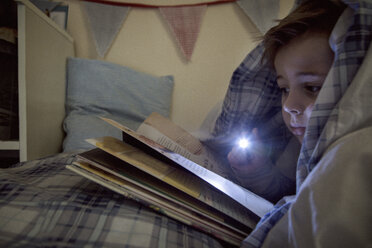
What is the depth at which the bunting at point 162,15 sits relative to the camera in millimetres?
1006

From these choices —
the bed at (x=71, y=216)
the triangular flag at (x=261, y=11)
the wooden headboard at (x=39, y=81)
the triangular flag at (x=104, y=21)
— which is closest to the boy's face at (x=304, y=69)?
the bed at (x=71, y=216)

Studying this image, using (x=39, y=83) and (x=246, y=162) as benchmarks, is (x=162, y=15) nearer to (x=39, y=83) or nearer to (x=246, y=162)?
(x=39, y=83)

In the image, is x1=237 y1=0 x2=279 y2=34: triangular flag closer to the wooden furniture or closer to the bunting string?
the bunting string

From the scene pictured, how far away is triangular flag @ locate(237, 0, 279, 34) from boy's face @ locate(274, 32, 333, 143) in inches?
23.4

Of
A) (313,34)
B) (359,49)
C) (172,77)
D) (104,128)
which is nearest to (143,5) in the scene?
(172,77)

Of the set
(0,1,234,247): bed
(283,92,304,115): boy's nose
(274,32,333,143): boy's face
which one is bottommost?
(0,1,234,247): bed

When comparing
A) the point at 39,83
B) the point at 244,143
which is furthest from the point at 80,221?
the point at 39,83

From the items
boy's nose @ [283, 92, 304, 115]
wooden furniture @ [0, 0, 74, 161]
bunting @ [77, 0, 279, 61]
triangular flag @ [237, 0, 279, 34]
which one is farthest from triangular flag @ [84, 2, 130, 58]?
boy's nose @ [283, 92, 304, 115]

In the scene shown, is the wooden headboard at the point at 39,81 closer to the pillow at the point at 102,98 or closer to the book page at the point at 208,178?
the pillow at the point at 102,98

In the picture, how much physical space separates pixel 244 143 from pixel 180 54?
27.6 inches

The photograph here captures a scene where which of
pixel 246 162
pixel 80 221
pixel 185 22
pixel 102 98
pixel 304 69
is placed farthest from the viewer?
pixel 185 22

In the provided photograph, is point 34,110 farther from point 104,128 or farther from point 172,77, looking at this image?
point 172,77

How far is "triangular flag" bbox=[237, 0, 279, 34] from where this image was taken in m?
0.92

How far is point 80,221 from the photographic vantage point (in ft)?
0.88
